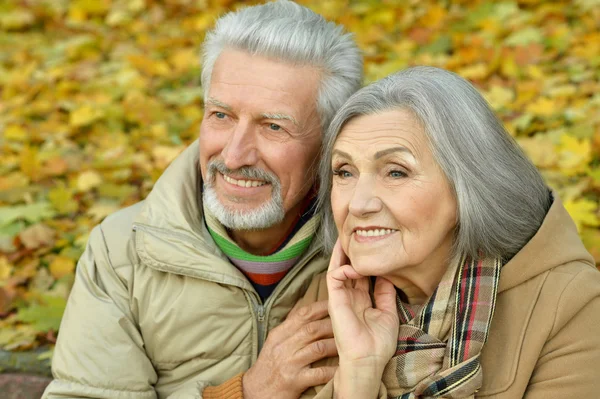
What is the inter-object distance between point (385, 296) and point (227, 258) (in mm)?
753

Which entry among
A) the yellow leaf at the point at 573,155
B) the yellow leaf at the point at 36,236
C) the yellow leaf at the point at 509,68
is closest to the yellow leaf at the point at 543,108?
the yellow leaf at the point at 573,155

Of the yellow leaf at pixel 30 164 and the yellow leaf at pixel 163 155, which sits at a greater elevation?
the yellow leaf at pixel 163 155

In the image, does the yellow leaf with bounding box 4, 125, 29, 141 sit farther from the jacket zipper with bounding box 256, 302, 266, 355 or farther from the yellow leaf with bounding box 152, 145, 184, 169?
the jacket zipper with bounding box 256, 302, 266, 355

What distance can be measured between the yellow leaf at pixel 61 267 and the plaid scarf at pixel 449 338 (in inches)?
87.7

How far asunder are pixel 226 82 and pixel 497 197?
122cm

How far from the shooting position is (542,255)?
2777 millimetres

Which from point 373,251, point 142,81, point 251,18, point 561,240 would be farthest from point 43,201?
point 561,240

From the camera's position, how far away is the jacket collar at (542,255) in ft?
9.07

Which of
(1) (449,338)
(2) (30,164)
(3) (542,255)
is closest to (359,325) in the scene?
(1) (449,338)

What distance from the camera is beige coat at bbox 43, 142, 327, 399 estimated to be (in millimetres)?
3215

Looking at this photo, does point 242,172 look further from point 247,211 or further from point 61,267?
point 61,267

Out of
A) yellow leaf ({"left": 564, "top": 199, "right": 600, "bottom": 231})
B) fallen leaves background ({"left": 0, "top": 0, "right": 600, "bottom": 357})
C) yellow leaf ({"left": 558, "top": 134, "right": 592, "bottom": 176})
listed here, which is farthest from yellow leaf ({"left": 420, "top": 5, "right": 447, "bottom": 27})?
yellow leaf ({"left": 564, "top": 199, "right": 600, "bottom": 231})

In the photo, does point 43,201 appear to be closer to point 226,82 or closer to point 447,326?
point 226,82

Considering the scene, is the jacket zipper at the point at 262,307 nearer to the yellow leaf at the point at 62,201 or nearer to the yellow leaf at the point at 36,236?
the yellow leaf at the point at 36,236
